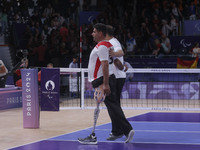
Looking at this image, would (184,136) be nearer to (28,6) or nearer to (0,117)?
(0,117)

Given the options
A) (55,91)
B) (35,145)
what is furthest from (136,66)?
(35,145)

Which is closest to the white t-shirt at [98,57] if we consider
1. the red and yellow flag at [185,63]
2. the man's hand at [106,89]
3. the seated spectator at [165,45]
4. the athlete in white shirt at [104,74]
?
the athlete in white shirt at [104,74]

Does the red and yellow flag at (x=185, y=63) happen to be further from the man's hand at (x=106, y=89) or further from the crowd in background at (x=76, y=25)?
the man's hand at (x=106, y=89)

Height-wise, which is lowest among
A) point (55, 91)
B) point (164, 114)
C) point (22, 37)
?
point (164, 114)

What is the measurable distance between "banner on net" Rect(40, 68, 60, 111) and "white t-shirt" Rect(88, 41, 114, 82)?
11.0 ft

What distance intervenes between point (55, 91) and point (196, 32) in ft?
37.6

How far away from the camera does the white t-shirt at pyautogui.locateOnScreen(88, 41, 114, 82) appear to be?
7926 mm

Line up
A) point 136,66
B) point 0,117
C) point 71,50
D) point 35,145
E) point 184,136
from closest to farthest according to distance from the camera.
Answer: point 35,145 → point 184,136 → point 0,117 → point 136,66 → point 71,50

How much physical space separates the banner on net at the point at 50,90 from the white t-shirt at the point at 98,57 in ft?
11.0

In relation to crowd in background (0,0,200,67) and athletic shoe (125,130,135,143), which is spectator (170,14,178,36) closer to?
crowd in background (0,0,200,67)

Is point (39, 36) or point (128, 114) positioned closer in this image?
point (128, 114)

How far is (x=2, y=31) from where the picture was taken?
70.0 feet

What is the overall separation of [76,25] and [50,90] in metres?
12.2

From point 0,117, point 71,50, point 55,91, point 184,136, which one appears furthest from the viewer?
point 71,50
